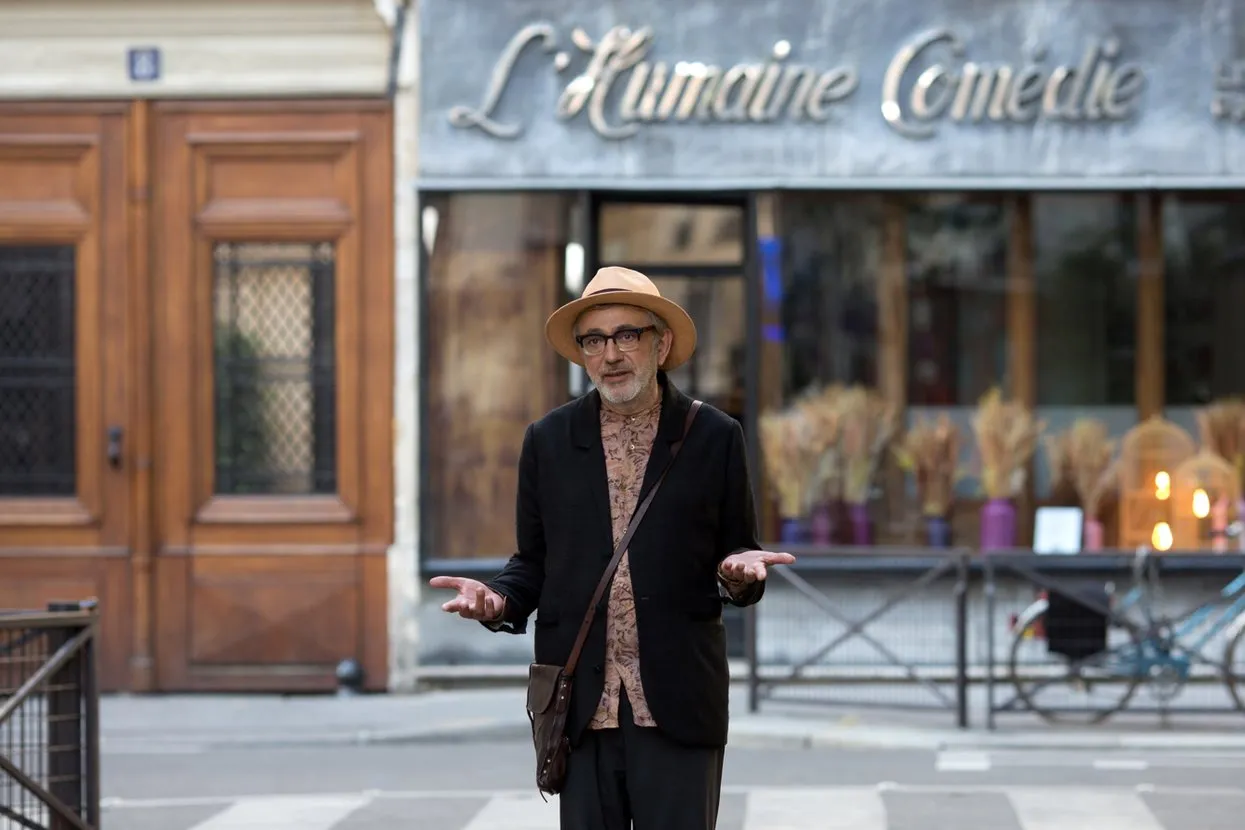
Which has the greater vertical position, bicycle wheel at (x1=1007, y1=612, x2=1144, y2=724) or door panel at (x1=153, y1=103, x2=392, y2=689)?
door panel at (x1=153, y1=103, x2=392, y2=689)

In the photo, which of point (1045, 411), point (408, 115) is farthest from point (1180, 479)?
point (408, 115)

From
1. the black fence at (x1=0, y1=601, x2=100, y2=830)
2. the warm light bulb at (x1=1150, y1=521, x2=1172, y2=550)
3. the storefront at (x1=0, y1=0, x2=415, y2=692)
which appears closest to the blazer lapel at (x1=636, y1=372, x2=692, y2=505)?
the black fence at (x1=0, y1=601, x2=100, y2=830)

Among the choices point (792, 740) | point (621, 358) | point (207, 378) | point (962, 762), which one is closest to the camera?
point (621, 358)

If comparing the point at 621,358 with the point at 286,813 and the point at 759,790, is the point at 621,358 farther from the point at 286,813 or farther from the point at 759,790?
the point at 759,790

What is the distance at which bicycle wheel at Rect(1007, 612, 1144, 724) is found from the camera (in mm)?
11859

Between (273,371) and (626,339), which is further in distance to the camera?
(273,371)

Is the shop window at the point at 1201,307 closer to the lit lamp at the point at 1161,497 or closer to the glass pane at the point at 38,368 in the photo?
the lit lamp at the point at 1161,497

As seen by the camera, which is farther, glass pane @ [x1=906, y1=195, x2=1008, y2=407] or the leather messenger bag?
glass pane @ [x1=906, y1=195, x2=1008, y2=407]

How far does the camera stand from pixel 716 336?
47.0 ft

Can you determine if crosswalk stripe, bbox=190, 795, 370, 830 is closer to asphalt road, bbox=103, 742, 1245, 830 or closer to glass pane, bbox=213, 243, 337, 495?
asphalt road, bbox=103, 742, 1245, 830

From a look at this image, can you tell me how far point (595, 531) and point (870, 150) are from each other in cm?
915

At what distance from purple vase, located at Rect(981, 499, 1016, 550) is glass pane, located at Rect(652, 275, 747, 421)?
1819mm

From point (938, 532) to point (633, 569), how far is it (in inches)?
370

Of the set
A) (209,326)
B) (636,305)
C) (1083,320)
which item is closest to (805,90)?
(1083,320)
